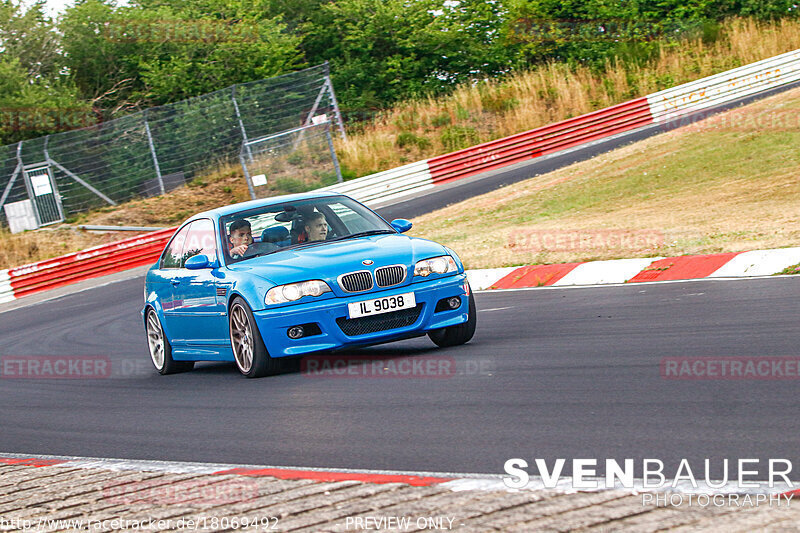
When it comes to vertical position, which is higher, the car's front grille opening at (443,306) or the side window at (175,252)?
the side window at (175,252)

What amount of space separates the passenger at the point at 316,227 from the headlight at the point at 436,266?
1.21 meters

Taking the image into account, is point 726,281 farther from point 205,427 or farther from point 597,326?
point 205,427

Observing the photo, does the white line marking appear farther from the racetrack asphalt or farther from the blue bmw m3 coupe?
the blue bmw m3 coupe

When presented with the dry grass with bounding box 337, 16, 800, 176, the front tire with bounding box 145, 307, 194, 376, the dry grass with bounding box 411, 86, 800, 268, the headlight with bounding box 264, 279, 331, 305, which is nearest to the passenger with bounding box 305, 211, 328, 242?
the headlight with bounding box 264, 279, 331, 305

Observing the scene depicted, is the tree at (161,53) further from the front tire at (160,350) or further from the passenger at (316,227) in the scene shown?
the passenger at (316,227)

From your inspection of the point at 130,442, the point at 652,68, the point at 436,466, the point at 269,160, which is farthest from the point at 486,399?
the point at 652,68

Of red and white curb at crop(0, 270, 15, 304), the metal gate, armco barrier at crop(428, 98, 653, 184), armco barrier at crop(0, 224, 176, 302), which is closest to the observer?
red and white curb at crop(0, 270, 15, 304)

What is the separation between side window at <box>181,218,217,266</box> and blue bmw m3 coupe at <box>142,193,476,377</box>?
0.01 metres

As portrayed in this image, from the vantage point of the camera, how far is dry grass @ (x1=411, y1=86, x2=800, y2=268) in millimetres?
13453

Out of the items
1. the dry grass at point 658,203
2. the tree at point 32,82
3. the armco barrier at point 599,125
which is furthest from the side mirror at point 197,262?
the tree at point 32,82

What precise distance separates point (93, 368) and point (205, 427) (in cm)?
472

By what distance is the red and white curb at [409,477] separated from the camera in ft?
12.4

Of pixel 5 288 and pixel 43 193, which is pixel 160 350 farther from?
pixel 43 193

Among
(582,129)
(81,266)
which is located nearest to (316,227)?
(81,266)
